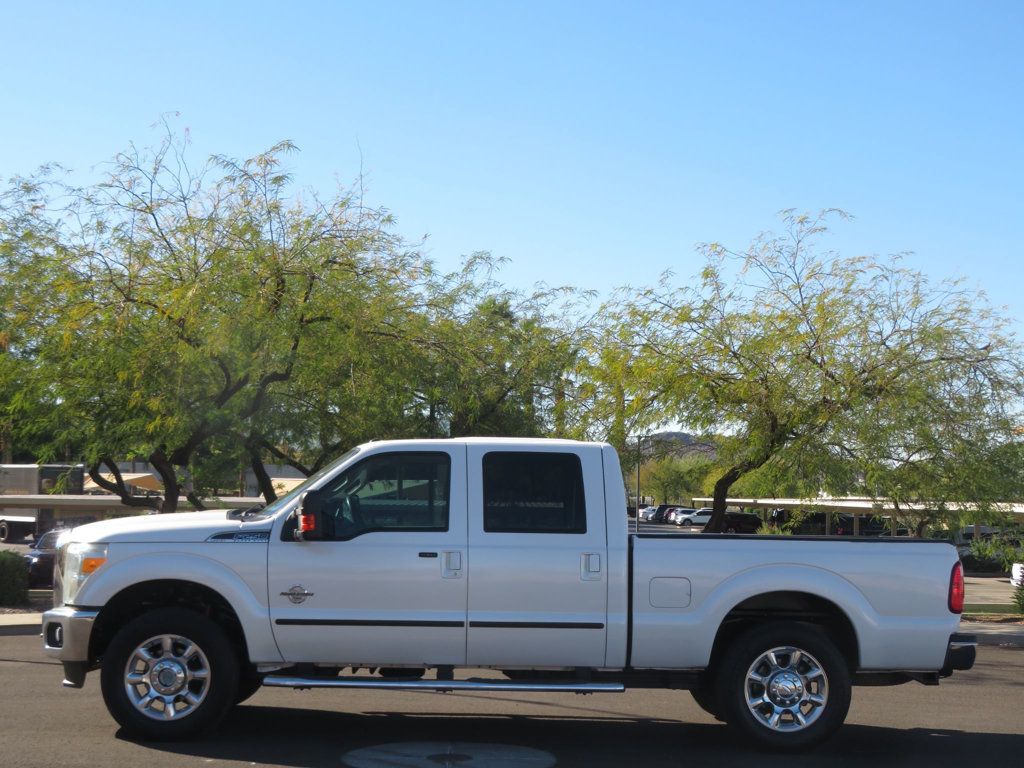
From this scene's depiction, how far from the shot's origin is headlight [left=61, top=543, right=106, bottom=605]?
7480 mm

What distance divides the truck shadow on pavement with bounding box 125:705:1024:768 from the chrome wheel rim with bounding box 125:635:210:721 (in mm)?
237

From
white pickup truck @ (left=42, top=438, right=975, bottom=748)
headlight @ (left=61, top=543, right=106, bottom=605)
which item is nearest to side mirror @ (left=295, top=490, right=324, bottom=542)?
white pickup truck @ (left=42, top=438, right=975, bottom=748)

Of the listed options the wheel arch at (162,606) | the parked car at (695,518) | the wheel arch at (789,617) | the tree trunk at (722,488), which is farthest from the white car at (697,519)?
the wheel arch at (162,606)

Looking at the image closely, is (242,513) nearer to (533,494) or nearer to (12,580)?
(533,494)

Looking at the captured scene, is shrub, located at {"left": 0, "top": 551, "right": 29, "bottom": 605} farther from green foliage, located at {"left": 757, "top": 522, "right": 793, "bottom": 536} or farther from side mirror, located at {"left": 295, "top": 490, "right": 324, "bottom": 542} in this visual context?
side mirror, located at {"left": 295, "top": 490, "right": 324, "bottom": 542}

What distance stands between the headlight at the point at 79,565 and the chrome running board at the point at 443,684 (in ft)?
4.54

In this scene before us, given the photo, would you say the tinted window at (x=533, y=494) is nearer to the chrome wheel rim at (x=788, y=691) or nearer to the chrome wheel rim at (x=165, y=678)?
the chrome wheel rim at (x=788, y=691)

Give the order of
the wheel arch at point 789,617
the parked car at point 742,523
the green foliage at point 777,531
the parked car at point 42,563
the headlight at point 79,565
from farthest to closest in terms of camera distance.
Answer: the parked car at point 742,523, the parked car at point 42,563, the green foliage at point 777,531, the wheel arch at point 789,617, the headlight at point 79,565

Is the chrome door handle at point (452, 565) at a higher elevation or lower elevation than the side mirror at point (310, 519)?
lower

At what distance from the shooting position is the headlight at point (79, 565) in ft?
24.5

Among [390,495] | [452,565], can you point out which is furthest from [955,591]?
[390,495]

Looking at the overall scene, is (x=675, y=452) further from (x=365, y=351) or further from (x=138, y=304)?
(x=138, y=304)

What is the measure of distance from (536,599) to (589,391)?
38.2 feet

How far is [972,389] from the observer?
17.2 meters
